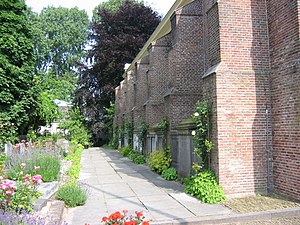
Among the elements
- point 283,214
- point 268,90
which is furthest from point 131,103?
point 283,214

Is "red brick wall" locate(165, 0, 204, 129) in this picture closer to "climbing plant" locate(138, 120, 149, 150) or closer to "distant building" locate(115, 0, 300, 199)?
"distant building" locate(115, 0, 300, 199)

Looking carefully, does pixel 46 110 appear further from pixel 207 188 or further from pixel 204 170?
pixel 207 188

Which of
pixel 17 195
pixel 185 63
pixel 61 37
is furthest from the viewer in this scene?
pixel 61 37

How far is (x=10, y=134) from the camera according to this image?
45.5 ft

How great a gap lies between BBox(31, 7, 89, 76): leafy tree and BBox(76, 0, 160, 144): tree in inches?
580

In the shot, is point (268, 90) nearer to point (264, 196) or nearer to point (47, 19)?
point (264, 196)

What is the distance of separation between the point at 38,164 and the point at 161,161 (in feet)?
17.4

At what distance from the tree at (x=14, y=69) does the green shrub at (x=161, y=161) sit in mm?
7119

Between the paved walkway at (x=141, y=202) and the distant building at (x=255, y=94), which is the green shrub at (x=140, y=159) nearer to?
the paved walkway at (x=141, y=202)

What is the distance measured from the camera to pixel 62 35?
49000mm

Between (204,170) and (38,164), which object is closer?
(204,170)

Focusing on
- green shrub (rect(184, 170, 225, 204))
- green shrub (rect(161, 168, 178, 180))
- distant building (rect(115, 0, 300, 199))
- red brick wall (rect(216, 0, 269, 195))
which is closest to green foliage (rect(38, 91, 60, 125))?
green shrub (rect(161, 168, 178, 180))

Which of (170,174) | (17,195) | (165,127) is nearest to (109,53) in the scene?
(165,127)

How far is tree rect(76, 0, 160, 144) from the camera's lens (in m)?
33.0
